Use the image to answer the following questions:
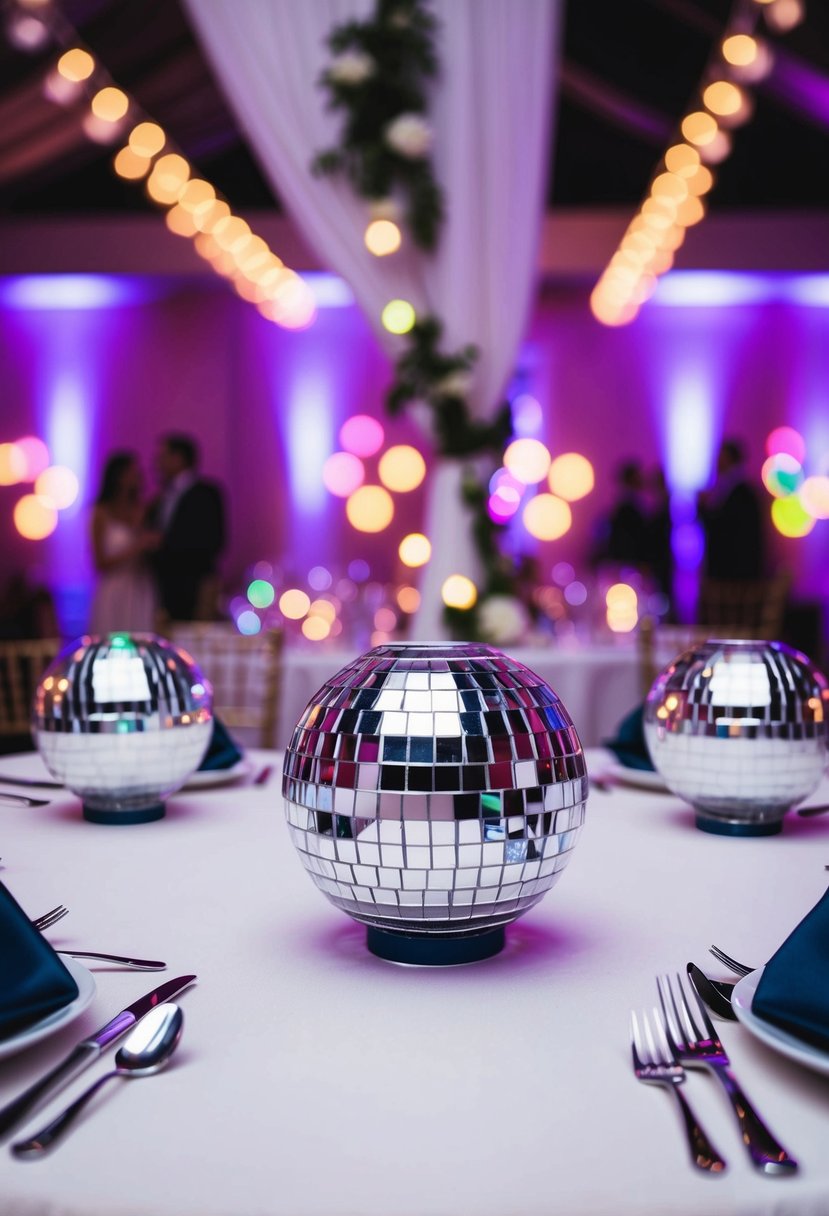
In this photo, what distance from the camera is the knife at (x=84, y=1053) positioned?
0.51 metres

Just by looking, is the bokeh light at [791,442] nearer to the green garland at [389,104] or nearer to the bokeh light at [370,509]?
the bokeh light at [370,509]

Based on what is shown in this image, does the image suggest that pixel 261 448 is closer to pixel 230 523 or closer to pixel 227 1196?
pixel 230 523

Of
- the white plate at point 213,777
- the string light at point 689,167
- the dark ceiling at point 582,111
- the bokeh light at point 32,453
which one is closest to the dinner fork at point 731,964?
the white plate at point 213,777

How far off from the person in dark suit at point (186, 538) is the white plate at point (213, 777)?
4.00 m

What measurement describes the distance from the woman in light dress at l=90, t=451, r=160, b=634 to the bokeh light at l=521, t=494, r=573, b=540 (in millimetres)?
4555

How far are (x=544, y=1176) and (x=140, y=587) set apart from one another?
17.8 ft

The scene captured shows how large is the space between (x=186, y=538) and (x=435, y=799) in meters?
4.83

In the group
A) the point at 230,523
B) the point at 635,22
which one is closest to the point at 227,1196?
the point at 635,22

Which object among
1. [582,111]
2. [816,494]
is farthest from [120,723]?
[582,111]

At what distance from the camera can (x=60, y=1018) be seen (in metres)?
0.60

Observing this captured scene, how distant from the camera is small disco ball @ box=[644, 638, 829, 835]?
105 centimetres

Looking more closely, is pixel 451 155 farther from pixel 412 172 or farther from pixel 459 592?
pixel 459 592

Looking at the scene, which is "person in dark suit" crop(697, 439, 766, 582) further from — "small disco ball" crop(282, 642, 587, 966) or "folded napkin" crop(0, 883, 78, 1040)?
"folded napkin" crop(0, 883, 78, 1040)

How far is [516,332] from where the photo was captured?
3.32 metres
